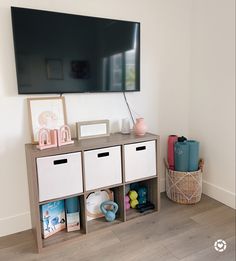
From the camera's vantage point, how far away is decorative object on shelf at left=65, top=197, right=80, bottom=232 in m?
1.94

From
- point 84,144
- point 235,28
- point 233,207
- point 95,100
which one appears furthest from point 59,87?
point 233,207

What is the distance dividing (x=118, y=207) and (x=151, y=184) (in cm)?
39

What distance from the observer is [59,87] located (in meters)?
1.99

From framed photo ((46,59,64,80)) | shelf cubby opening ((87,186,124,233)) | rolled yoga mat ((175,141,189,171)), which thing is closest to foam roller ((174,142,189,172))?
rolled yoga mat ((175,141,189,171))

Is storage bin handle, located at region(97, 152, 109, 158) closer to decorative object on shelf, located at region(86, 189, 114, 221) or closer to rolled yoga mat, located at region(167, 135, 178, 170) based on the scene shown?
decorative object on shelf, located at region(86, 189, 114, 221)

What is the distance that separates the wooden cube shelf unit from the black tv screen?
50 centimetres

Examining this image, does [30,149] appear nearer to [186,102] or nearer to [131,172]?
[131,172]

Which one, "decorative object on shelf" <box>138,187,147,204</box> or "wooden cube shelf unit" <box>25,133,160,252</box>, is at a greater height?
"wooden cube shelf unit" <box>25,133,160,252</box>

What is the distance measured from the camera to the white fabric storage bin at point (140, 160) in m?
2.05

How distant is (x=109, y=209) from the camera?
2145 mm

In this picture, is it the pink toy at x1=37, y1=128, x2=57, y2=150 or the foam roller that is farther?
the foam roller

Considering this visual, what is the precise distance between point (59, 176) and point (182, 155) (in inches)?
47.8

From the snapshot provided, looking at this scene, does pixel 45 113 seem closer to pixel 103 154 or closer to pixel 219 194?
pixel 103 154

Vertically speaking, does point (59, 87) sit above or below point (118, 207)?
above
